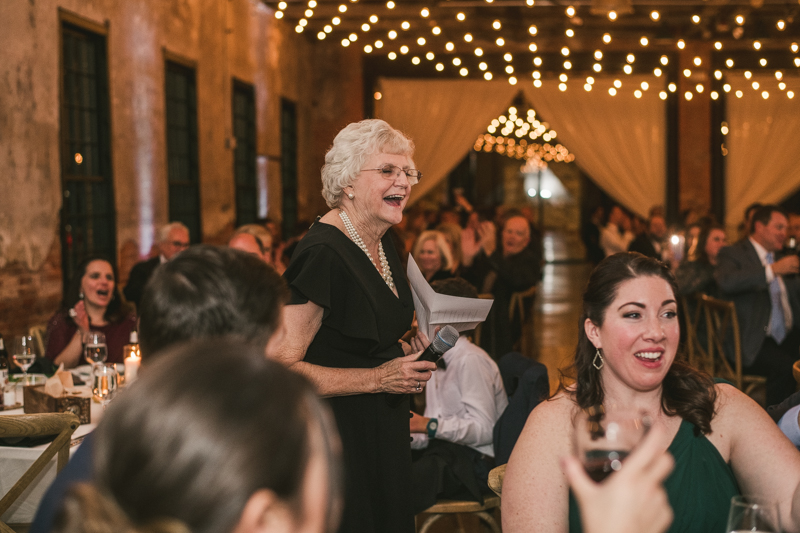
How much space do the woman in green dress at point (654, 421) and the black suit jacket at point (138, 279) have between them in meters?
4.74

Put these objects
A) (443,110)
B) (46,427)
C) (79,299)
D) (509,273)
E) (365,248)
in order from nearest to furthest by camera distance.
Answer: (365,248)
(46,427)
(79,299)
(509,273)
(443,110)

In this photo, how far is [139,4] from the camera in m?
6.83

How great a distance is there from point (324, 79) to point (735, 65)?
20.9 ft

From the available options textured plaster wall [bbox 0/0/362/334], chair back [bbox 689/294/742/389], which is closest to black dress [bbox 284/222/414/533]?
textured plaster wall [bbox 0/0/362/334]

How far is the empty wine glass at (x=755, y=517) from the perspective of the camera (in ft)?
4.19

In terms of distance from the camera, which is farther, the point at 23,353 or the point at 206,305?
the point at 23,353

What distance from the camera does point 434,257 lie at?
598 cm

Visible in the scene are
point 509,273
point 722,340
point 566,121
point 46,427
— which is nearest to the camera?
point 46,427

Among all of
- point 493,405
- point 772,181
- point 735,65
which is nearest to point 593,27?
point 735,65

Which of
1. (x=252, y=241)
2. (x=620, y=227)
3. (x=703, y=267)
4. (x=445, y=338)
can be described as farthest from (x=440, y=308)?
(x=620, y=227)

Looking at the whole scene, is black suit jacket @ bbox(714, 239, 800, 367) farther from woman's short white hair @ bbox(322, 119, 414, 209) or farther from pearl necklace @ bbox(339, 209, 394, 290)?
woman's short white hair @ bbox(322, 119, 414, 209)

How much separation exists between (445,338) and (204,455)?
142cm

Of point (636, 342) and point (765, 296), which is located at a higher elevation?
point (636, 342)

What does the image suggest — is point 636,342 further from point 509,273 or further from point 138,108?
point 138,108
